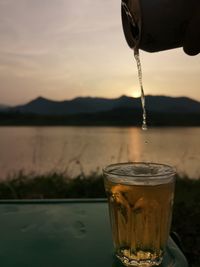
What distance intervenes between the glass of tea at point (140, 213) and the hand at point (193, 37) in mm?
277

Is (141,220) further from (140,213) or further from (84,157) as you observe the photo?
(84,157)

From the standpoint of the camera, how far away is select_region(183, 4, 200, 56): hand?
0.84 m

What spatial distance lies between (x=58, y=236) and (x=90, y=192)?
239cm

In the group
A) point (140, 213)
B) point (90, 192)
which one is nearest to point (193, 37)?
point (140, 213)

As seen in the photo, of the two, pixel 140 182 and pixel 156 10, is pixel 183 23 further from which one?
pixel 140 182

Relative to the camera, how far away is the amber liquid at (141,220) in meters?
0.69

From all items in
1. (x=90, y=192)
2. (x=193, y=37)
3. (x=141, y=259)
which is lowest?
(x=90, y=192)

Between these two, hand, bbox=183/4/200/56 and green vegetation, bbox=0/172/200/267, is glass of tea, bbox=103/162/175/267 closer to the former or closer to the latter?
hand, bbox=183/4/200/56

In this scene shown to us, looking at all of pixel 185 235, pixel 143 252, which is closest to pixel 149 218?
pixel 143 252

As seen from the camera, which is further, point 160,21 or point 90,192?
point 90,192

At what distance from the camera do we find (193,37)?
0.87 m

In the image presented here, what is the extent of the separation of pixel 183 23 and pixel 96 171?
277cm

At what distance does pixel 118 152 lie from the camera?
12.8 ft

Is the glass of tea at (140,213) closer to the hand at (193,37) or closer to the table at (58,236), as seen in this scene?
the table at (58,236)
